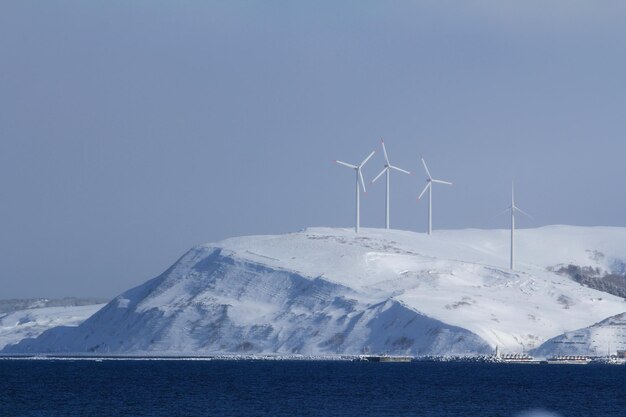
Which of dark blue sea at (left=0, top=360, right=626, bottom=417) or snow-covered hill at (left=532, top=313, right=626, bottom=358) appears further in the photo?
snow-covered hill at (left=532, top=313, right=626, bottom=358)

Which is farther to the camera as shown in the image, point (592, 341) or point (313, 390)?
point (592, 341)

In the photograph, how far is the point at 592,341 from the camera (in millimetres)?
191000

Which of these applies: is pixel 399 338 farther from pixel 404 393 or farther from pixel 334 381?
pixel 404 393

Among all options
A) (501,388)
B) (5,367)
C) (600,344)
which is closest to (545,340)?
(600,344)

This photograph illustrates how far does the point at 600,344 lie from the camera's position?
191500 mm

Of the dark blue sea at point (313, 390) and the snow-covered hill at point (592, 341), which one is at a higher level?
the dark blue sea at point (313, 390)

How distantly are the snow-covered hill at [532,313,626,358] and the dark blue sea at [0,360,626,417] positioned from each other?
2389 millimetres

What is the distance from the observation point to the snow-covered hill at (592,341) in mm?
189500

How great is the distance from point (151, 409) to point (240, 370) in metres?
63.5

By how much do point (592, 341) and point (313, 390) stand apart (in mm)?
70128

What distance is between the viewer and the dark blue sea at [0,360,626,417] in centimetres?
11050

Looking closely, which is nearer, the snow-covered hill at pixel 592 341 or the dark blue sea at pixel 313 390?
the dark blue sea at pixel 313 390

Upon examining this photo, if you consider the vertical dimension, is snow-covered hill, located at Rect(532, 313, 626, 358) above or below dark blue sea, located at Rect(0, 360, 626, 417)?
below

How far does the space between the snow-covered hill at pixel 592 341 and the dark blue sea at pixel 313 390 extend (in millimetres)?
2389
